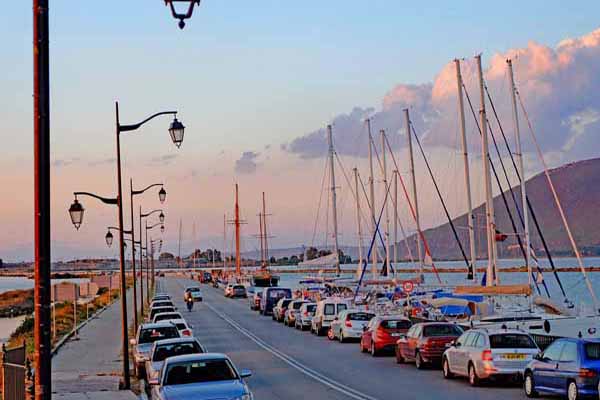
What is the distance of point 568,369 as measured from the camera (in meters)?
18.9

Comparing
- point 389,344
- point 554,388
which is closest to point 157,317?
point 389,344

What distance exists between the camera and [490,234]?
47.3 meters

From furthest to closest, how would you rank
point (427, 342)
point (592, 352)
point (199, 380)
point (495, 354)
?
point (427, 342) < point (495, 354) < point (592, 352) < point (199, 380)

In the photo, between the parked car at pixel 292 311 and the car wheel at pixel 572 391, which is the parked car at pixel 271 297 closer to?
the parked car at pixel 292 311

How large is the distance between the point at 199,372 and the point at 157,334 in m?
12.1

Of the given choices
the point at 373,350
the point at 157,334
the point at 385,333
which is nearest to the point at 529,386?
the point at 385,333

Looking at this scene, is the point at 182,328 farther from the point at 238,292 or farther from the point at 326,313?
the point at 238,292

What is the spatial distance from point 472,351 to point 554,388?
14.3ft

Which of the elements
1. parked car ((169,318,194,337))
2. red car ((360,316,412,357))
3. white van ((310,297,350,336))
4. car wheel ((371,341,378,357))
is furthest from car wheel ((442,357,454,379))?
white van ((310,297,350,336))

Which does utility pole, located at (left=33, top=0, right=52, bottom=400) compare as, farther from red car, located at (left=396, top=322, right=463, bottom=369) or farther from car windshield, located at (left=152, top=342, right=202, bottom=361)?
red car, located at (left=396, top=322, right=463, bottom=369)

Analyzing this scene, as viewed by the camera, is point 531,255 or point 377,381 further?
point 531,255

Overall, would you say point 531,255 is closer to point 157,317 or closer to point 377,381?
point 157,317

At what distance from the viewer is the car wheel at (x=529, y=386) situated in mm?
20344

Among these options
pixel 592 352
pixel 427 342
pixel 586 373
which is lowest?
pixel 427 342
